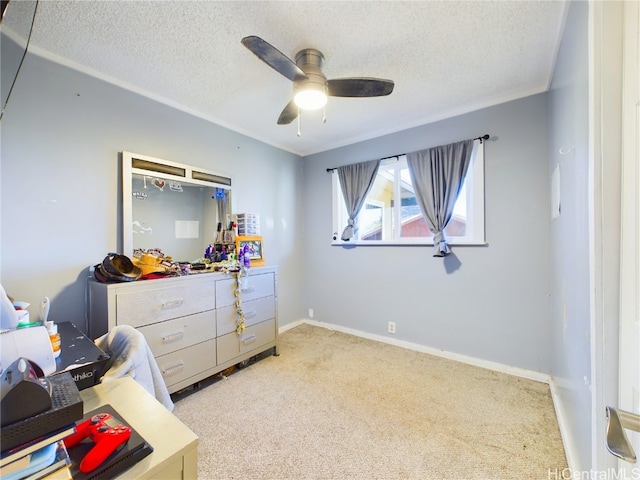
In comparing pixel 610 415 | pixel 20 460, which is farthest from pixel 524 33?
pixel 20 460

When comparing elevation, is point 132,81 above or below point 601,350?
above

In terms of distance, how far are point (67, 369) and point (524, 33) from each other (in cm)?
282

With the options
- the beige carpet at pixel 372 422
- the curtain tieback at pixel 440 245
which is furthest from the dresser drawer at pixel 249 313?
the curtain tieback at pixel 440 245

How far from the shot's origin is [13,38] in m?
0.90

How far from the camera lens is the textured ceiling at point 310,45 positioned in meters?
1.43

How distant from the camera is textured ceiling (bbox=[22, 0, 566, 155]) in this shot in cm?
143

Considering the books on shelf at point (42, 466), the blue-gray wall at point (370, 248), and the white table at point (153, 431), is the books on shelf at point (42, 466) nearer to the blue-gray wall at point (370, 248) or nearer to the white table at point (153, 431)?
the white table at point (153, 431)

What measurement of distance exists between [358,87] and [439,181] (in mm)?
1330

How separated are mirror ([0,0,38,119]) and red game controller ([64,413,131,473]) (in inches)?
40.7

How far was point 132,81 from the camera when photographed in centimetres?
205

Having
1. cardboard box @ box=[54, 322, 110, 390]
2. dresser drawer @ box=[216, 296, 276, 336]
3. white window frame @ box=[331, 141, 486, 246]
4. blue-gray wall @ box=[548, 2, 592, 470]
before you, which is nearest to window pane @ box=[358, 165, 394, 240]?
white window frame @ box=[331, 141, 486, 246]

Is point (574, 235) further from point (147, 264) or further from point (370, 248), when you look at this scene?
point (147, 264)

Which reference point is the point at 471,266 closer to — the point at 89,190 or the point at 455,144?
the point at 455,144

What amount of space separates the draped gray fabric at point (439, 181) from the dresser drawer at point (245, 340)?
1806 mm
